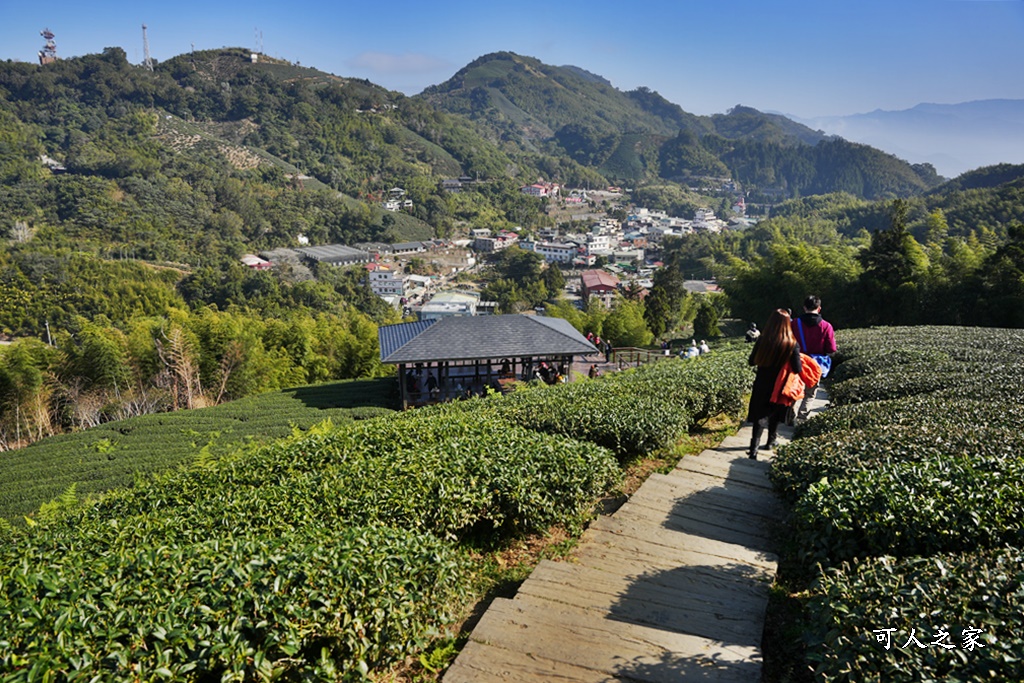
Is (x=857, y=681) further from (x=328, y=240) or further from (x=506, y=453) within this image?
(x=328, y=240)

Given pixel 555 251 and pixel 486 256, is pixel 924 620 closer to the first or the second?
pixel 486 256

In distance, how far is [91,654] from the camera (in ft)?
6.07

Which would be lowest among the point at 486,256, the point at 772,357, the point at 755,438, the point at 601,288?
the point at 755,438

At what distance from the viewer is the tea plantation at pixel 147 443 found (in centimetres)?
857

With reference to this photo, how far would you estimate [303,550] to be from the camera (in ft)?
7.77

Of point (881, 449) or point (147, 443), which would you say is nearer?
point (881, 449)

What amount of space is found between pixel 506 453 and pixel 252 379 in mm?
16426

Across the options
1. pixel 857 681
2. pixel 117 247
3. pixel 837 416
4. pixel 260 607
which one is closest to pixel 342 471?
pixel 260 607

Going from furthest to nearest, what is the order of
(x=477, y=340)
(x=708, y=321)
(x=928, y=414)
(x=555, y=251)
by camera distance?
1. (x=555, y=251)
2. (x=708, y=321)
3. (x=477, y=340)
4. (x=928, y=414)

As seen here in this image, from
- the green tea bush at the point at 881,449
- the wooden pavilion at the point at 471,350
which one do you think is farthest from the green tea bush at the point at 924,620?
the wooden pavilion at the point at 471,350

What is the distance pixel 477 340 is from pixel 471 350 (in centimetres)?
45

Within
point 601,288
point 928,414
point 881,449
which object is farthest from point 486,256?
point 881,449

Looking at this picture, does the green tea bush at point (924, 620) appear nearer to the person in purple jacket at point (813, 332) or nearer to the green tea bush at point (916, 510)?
the green tea bush at point (916, 510)

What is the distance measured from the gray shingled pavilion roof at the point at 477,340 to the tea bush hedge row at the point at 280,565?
9658 mm
